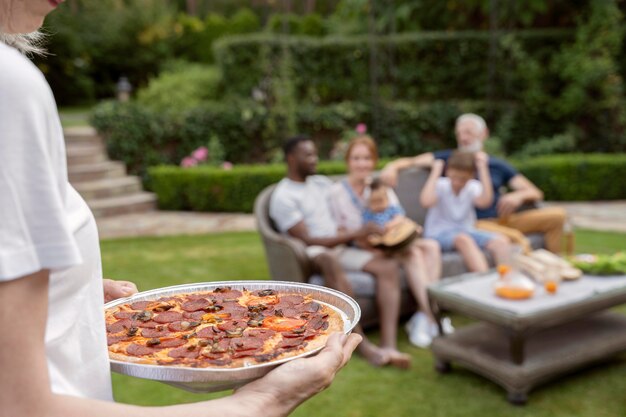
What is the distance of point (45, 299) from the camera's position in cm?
77

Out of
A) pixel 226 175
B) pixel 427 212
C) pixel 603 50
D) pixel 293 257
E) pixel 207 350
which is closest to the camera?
pixel 207 350

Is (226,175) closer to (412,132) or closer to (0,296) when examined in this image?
(412,132)

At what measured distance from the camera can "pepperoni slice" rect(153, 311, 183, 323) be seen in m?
1.32

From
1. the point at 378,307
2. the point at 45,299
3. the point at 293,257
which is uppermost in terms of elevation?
the point at 45,299

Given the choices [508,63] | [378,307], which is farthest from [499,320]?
[508,63]

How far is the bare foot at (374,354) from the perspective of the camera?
408 cm

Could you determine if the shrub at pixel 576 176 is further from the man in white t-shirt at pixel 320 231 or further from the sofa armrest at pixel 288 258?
the sofa armrest at pixel 288 258

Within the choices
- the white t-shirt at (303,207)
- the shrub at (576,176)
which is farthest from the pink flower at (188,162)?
the white t-shirt at (303,207)

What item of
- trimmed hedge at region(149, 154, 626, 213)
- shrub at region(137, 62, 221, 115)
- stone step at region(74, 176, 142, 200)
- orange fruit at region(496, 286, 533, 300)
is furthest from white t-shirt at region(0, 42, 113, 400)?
shrub at region(137, 62, 221, 115)

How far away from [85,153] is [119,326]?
944cm

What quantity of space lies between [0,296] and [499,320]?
10.5 feet

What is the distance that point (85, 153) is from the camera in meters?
10.2

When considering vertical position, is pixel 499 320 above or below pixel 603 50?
below

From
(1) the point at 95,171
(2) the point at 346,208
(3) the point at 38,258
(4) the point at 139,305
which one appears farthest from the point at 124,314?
(1) the point at 95,171
